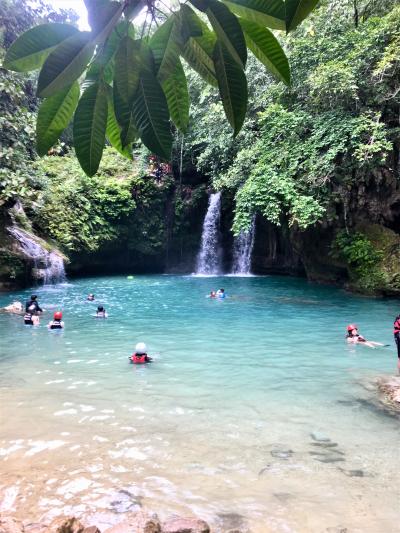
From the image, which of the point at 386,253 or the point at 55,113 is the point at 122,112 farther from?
the point at 386,253

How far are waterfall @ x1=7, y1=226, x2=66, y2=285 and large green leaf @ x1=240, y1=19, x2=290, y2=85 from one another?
18658mm

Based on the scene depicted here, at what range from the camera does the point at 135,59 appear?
139 centimetres

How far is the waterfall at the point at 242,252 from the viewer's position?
2529 centimetres

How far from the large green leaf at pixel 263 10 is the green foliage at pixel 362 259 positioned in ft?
52.0

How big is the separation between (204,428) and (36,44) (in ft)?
15.7

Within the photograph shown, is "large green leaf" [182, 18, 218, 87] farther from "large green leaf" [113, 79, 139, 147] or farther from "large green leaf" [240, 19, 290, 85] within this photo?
"large green leaf" [113, 79, 139, 147]

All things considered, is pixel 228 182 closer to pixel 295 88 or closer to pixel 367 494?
pixel 295 88

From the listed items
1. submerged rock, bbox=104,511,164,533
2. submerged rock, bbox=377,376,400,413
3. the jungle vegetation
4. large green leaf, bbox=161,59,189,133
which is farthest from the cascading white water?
large green leaf, bbox=161,59,189,133

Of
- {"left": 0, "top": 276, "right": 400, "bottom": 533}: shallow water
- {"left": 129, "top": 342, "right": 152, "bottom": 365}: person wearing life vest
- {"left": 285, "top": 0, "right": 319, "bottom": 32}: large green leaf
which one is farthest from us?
{"left": 129, "top": 342, "right": 152, "bottom": 365}: person wearing life vest

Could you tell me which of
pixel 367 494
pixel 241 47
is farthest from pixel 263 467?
pixel 241 47

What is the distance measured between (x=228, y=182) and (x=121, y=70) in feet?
62.0

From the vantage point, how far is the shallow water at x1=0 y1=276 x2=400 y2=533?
375 centimetres

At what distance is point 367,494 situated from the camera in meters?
3.89

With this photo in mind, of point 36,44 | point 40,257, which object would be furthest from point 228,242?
point 36,44
